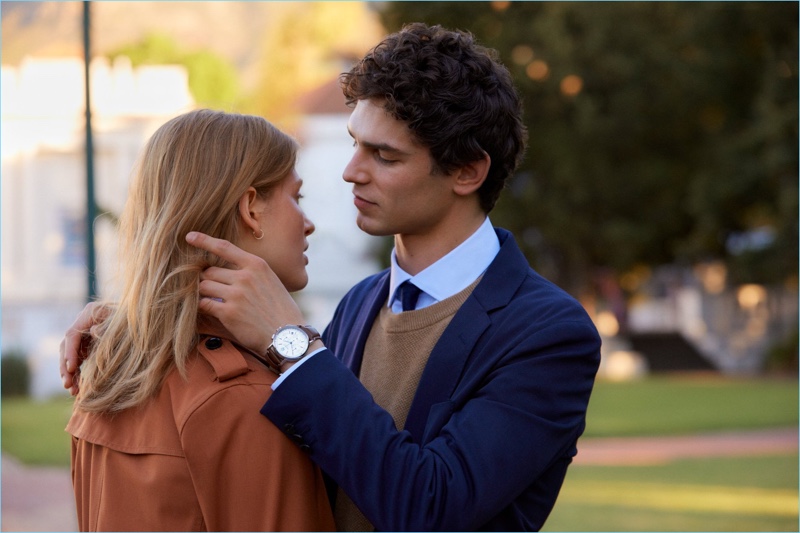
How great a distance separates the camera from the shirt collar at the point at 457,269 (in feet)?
9.89

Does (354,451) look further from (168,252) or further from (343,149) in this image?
(343,149)

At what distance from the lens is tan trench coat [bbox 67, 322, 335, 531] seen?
238 centimetres

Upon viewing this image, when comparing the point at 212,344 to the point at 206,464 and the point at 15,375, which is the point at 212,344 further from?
the point at 15,375

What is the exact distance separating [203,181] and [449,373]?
0.84 metres

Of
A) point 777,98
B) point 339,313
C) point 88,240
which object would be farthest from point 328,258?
point 339,313

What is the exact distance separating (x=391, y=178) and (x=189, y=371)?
2.88 ft

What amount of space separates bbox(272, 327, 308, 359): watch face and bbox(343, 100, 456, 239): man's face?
56 centimetres

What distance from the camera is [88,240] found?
6.18 meters

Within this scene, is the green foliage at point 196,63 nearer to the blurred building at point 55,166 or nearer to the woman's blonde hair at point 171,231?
the blurred building at point 55,166

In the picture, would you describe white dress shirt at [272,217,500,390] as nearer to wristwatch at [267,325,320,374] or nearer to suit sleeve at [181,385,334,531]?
wristwatch at [267,325,320,374]

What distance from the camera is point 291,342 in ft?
8.45

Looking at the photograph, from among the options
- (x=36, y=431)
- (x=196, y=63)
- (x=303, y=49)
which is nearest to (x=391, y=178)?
(x=36, y=431)

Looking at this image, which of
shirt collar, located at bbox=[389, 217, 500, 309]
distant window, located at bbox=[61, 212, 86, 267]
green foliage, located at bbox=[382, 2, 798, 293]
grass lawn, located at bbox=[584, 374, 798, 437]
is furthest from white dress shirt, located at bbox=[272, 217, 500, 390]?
green foliage, located at bbox=[382, 2, 798, 293]

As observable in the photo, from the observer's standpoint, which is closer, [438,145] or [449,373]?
[449,373]
